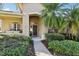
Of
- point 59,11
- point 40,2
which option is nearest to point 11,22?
point 40,2

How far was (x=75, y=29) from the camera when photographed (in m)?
6.63

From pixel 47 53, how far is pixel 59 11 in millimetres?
1277

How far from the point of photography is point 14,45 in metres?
6.57

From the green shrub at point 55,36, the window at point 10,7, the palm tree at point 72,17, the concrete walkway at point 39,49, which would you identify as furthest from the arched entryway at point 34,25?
the palm tree at point 72,17

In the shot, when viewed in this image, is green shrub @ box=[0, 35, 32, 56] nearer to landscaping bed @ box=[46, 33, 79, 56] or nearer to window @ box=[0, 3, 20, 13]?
landscaping bed @ box=[46, 33, 79, 56]

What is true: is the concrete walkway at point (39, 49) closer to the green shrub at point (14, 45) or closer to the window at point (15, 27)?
the green shrub at point (14, 45)

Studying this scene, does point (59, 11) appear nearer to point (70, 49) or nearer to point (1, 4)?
point (70, 49)

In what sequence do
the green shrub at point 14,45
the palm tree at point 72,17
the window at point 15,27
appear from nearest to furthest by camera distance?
the green shrub at point 14,45 < the palm tree at point 72,17 < the window at point 15,27

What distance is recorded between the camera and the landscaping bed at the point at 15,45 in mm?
6402

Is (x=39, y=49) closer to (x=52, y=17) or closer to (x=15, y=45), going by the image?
(x=15, y=45)

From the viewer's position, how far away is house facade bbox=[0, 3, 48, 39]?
21.6ft

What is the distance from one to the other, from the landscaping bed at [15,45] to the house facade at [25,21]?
0.18 m

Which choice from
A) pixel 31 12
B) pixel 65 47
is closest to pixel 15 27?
pixel 31 12

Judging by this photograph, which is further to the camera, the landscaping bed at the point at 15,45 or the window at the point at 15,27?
the window at the point at 15,27
